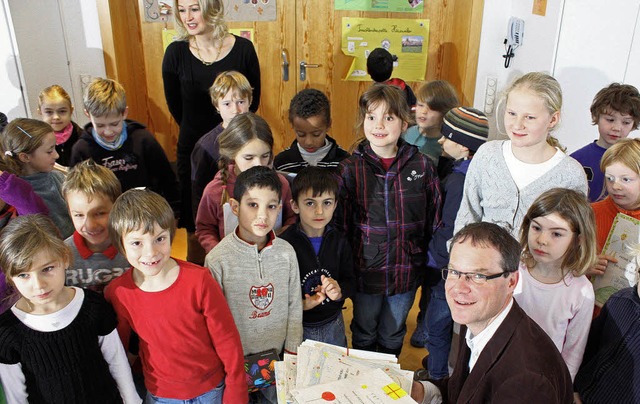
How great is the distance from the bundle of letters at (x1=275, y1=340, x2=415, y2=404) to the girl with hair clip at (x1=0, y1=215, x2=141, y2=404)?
2.05 feet

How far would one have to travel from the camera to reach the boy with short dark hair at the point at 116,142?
102 inches

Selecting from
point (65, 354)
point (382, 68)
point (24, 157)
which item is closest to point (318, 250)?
point (65, 354)

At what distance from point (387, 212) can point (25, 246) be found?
1410mm

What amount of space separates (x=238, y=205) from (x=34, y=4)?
279 centimetres

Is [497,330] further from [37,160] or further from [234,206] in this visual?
[37,160]

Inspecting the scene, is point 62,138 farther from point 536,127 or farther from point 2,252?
point 536,127

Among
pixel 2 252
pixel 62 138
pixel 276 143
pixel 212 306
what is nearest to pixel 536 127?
pixel 212 306

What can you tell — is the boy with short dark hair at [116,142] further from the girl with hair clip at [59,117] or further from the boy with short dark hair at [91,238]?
the boy with short dark hair at [91,238]

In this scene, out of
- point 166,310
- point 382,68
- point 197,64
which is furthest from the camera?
point 382,68

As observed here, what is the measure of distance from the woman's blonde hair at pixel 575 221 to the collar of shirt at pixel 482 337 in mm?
525

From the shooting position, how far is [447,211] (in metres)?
2.34

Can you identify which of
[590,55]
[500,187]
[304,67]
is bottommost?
[500,187]

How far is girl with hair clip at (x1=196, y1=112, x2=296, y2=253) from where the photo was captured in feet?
7.77

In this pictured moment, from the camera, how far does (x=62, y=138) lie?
2973 millimetres
